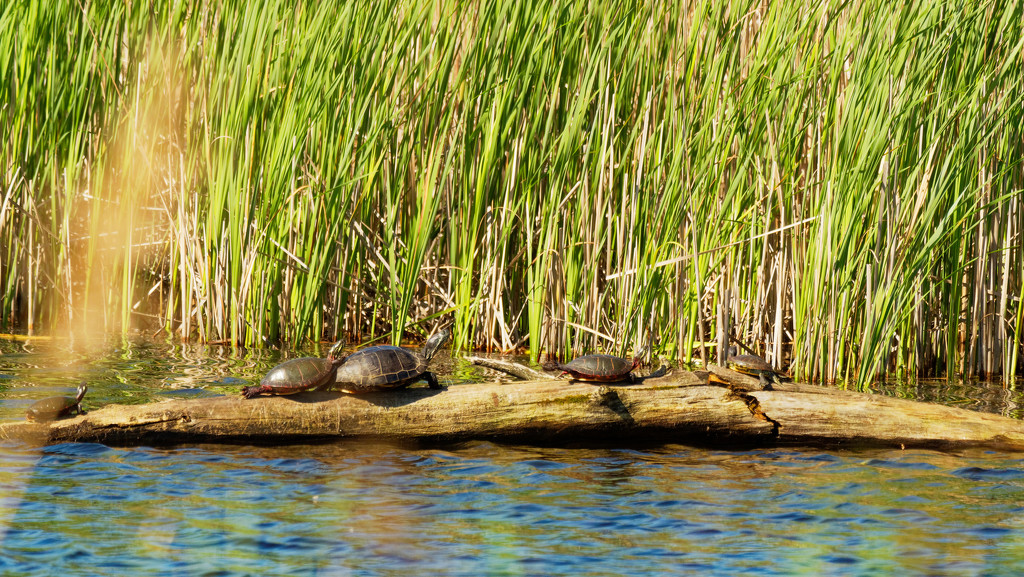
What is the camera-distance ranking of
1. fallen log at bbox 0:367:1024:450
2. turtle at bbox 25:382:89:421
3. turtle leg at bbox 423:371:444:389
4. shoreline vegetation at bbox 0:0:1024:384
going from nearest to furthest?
turtle at bbox 25:382:89:421 → fallen log at bbox 0:367:1024:450 → turtle leg at bbox 423:371:444:389 → shoreline vegetation at bbox 0:0:1024:384

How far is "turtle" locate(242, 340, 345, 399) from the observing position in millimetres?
5074

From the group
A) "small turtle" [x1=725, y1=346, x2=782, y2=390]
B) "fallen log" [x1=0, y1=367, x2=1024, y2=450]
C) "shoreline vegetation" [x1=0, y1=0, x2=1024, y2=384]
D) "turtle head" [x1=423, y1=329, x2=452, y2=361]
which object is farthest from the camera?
"shoreline vegetation" [x1=0, y1=0, x2=1024, y2=384]

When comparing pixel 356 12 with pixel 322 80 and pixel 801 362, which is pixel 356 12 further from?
pixel 801 362

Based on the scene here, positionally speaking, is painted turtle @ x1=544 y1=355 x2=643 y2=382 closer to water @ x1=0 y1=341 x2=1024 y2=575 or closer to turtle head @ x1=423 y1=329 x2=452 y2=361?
water @ x1=0 y1=341 x2=1024 y2=575

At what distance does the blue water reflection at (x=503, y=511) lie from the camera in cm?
363

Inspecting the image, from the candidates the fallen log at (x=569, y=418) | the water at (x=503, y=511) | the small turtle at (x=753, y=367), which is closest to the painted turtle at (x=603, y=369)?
the fallen log at (x=569, y=418)

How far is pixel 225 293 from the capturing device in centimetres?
837

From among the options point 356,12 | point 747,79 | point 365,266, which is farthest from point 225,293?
point 747,79

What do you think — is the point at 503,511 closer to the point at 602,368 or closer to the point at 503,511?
the point at 503,511

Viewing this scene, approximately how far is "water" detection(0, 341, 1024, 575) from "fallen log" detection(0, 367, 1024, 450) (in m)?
0.11

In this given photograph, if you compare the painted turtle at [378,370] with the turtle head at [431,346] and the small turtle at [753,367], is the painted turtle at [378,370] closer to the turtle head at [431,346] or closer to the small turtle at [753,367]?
the turtle head at [431,346]

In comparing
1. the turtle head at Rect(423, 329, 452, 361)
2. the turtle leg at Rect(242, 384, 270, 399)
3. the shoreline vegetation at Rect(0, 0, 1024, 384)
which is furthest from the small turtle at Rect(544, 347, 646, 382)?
the turtle leg at Rect(242, 384, 270, 399)

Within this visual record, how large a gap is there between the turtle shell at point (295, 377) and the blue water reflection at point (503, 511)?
34 cm

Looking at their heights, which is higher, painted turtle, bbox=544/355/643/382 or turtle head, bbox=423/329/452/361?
turtle head, bbox=423/329/452/361
